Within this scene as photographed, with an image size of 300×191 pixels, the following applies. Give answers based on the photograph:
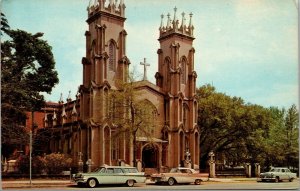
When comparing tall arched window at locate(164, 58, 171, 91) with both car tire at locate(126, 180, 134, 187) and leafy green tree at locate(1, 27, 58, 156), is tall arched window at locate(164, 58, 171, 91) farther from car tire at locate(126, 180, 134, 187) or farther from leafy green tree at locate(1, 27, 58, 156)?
car tire at locate(126, 180, 134, 187)

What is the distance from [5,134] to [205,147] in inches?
864

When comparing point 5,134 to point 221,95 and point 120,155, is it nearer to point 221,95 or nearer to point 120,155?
point 120,155

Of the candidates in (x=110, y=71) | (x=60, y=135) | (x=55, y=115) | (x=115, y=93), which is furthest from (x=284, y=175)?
(x=55, y=115)

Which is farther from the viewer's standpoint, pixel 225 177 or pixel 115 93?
pixel 225 177

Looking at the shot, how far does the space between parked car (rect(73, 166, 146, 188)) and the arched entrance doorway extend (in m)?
15.6

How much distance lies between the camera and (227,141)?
45594 mm

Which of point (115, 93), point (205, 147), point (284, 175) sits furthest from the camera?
point (205, 147)

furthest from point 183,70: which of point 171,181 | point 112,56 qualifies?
point 171,181

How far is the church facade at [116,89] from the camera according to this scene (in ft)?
127

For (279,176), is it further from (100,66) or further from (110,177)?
(100,66)

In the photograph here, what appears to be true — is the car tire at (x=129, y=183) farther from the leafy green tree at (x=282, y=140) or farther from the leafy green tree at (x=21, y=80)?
the leafy green tree at (x=282, y=140)

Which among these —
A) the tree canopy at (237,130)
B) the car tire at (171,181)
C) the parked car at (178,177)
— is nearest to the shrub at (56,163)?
the parked car at (178,177)

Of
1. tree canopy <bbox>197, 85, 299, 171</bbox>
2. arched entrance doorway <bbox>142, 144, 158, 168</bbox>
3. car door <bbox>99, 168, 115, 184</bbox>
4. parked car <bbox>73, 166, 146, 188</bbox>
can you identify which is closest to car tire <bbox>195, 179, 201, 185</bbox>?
parked car <bbox>73, 166, 146, 188</bbox>

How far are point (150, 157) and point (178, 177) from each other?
15270 millimetres
